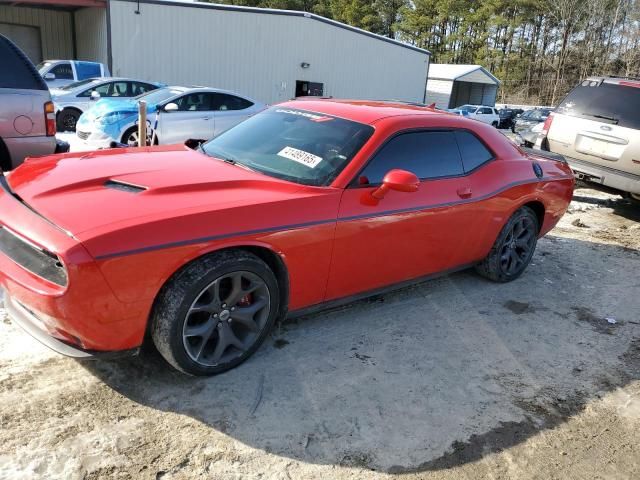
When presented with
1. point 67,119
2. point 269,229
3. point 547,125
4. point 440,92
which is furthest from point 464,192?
point 440,92

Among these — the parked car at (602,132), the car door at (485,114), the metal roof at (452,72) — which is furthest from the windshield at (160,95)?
the metal roof at (452,72)

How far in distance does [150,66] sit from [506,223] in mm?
18085

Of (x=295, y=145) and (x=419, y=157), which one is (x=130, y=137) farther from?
(x=419, y=157)

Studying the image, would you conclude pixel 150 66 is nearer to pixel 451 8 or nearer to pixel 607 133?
pixel 607 133

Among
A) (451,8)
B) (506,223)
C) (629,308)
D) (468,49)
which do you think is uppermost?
(451,8)

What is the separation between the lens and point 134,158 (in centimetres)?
354

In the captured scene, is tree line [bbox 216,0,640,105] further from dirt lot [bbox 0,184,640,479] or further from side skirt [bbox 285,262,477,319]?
dirt lot [bbox 0,184,640,479]

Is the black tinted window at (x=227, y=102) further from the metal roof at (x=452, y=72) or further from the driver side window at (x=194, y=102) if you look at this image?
the metal roof at (x=452, y=72)

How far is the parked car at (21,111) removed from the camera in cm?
512

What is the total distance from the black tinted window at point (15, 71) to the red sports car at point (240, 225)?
222 cm

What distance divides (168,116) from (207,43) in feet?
41.1

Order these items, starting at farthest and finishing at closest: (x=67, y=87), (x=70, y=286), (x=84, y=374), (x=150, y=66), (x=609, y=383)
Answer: (x=150, y=66) < (x=67, y=87) < (x=609, y=383) < (x=84, y=374) < (x=70, y=286)

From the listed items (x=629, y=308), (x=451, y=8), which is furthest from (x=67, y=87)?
(x=451, y=8)

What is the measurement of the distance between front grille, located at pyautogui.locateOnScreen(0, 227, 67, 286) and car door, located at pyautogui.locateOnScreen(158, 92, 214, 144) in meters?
6.94
